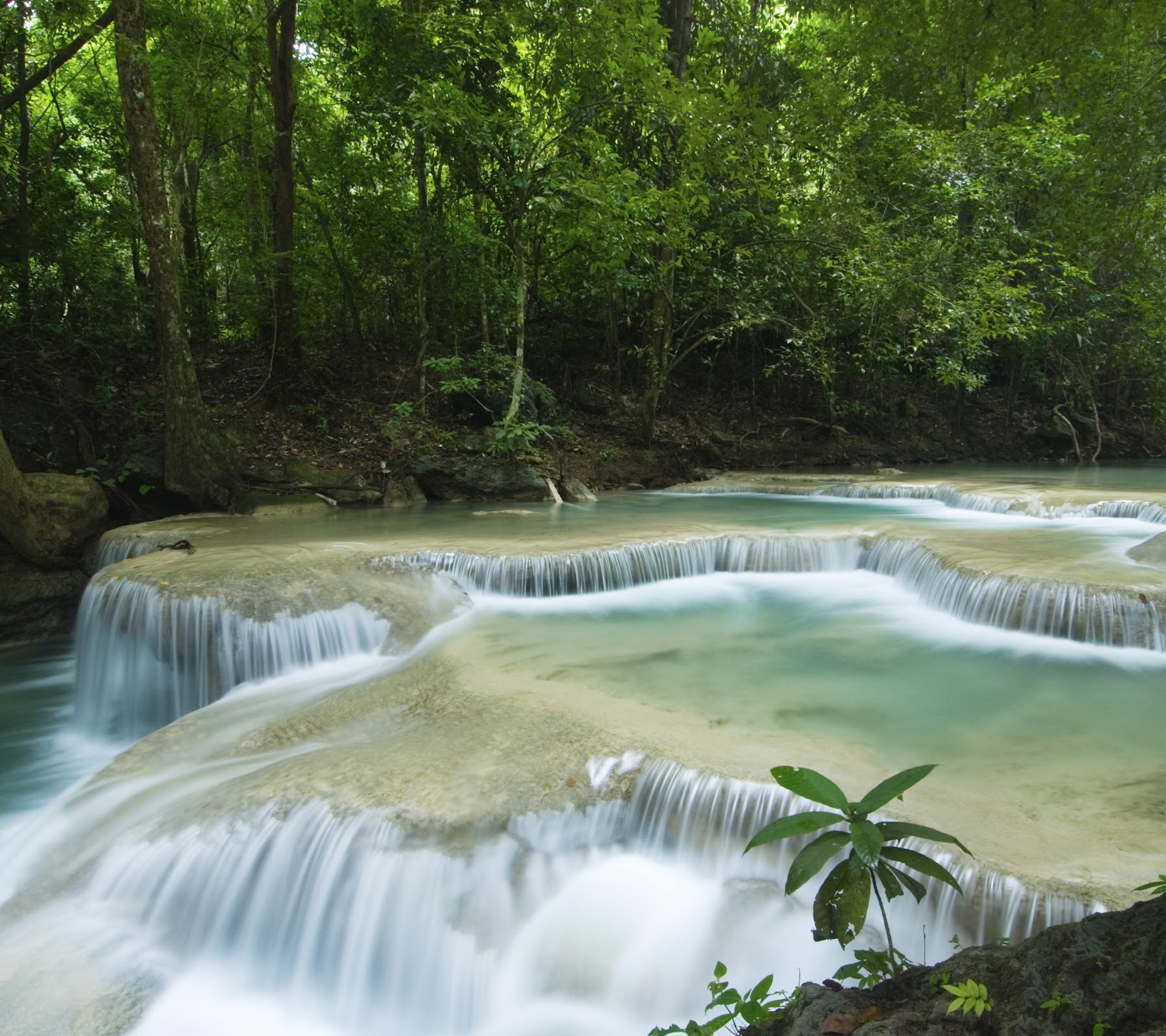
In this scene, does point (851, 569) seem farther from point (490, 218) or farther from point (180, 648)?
point (490, 218)

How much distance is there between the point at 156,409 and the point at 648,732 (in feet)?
32.7

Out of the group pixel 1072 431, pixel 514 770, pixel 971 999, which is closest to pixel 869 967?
pixel 971 999

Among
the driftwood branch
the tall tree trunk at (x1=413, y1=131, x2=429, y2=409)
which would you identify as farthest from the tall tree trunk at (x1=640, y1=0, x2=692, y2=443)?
the driftwood branch

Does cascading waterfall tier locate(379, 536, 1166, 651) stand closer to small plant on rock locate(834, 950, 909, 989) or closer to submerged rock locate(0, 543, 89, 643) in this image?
submerged rock locate(0, 543, 89, 643)

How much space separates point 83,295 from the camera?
12.7m

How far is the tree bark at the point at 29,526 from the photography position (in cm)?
838

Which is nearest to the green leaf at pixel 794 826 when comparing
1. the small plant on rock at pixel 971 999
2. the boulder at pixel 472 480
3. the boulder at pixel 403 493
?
the small plant on rock at pixel 971 999

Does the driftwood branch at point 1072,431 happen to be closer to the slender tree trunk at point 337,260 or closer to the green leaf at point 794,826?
the slender tree trunk at point 337,260

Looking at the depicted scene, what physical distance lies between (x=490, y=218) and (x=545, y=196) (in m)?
3.36

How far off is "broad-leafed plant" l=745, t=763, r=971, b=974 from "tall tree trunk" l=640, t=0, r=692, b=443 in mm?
11668

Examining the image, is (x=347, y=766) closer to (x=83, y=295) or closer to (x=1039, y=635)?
(x=1039, y=635)

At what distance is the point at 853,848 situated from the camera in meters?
1.82

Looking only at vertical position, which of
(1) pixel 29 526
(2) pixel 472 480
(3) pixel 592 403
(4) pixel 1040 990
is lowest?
(4) pixel 1040 990

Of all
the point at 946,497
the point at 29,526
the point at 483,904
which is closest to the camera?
the point at 483,904
